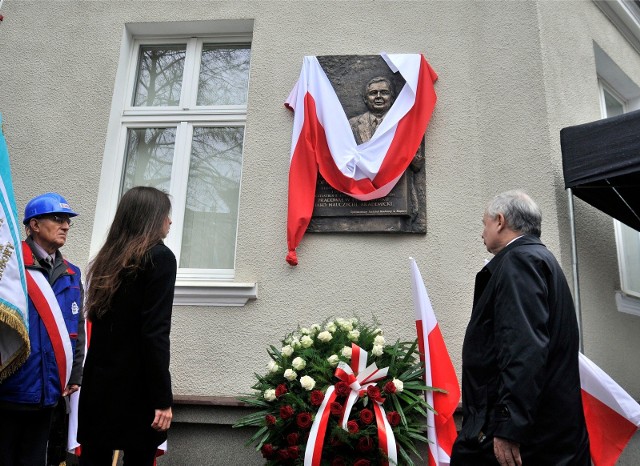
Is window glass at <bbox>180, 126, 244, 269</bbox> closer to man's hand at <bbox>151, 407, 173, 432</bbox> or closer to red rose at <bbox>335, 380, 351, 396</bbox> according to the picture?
red rose at <bbox>335, 380, 351, 396</bbox>

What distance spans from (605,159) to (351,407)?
2.54 metres

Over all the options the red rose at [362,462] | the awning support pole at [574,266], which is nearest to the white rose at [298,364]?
the red rose at [362,462]

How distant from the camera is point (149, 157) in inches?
212

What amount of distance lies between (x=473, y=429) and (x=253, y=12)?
4108 millimetres

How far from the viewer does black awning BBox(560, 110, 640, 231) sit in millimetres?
4105

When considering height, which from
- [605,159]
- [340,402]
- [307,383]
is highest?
[605,159]

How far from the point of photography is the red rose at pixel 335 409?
330 cm

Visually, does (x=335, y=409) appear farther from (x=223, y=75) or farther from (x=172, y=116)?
(x=223, y=75)

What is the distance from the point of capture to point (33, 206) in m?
3.53

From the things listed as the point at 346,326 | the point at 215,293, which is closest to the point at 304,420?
the point at 346,326

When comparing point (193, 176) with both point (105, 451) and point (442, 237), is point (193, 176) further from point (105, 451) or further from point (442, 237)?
point (105, 451)

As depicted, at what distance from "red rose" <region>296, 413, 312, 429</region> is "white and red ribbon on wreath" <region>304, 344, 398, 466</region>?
1.3 inches

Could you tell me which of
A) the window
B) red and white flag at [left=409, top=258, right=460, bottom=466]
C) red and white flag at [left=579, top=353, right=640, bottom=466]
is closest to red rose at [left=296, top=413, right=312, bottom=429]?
red and white flag at [left=409, top=258, right=460, bottom=466]

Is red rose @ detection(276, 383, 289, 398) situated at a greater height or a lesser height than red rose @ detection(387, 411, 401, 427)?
greater
